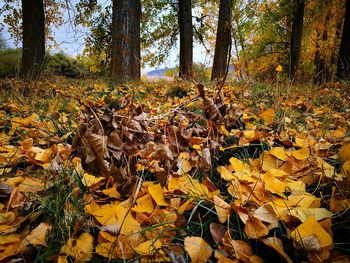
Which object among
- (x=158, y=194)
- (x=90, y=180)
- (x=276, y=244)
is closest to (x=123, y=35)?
(x=90, y=180)

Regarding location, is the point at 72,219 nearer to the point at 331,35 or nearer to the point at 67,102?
the point at 67,102

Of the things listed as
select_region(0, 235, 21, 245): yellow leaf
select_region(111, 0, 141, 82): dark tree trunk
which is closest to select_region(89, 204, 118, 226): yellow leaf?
select_region(0, 235, 21, 245): yellow leaf

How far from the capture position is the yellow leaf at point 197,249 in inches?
31.4

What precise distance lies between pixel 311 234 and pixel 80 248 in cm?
69

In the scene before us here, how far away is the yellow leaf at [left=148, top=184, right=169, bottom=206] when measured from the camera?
3.33 ft

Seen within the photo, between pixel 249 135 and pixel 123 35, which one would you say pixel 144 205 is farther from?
pixel 123 35

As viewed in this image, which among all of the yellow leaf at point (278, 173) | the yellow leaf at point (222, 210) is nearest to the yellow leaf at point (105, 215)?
the yellow leaf at point (222, 210)

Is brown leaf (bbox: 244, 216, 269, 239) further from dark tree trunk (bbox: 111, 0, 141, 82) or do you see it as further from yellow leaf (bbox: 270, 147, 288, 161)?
dark tree trunk (bbox: 111, 0, 141, 82)

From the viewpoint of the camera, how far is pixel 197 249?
0.81 metres

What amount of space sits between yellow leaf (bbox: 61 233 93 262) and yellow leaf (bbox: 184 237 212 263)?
1.01ft

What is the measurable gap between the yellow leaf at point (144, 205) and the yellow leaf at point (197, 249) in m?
0.22

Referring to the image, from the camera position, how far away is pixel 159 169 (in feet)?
3.91

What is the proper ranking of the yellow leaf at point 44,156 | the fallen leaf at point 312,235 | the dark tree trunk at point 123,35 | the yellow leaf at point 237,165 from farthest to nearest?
the dark tree trunk at point 123,35
the yellow leaf at point 44,156
the yellow leaf at point 237,165
the fallen leaf at point 312,235

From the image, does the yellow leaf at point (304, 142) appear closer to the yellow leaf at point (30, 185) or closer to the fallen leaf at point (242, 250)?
the fallen leaf at point (242, 250)
